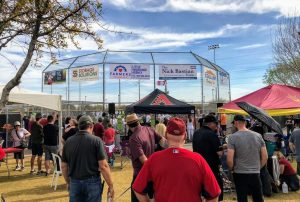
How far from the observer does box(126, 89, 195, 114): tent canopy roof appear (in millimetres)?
11289

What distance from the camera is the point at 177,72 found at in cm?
2131

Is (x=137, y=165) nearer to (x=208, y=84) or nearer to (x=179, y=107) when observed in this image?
(x=179, y=107)

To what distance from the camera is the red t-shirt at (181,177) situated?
8.78 feet

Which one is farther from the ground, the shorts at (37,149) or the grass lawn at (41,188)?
the shorts at (37,149)

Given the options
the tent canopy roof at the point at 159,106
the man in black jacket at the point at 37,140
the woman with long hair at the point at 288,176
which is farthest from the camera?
the tent canopy roof at the point at 159,106

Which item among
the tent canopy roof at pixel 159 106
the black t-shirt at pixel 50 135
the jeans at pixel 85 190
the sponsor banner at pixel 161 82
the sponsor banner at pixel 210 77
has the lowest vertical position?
the jeans at pixel 85 190

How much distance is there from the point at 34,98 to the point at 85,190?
7296 mm

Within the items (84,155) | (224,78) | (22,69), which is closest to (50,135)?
(22,69)

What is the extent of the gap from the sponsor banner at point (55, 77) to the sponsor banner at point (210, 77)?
841 centimetres

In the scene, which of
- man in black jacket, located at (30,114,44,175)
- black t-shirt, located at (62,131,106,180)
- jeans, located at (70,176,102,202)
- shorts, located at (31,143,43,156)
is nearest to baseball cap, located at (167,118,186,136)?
black t-shirt, located at (62,131,106,180)

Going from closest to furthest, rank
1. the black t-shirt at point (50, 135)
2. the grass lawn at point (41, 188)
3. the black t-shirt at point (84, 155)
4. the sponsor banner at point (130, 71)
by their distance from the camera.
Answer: the black t-shirt at point (84, 155) → the grass lawn at point (41, 188) → the black t-shirt at point (50, 135) → the sponsor banner at point (130, 71)

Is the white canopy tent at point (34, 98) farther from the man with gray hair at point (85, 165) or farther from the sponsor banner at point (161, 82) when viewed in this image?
the sponsor banner at point (161, 82)

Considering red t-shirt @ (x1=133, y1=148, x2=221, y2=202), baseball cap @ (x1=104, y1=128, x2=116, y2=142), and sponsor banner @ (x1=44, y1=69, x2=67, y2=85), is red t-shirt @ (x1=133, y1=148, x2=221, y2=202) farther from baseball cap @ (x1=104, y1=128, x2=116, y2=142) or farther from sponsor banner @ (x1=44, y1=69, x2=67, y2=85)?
sponsor banner @ (x1=44, y1=69, x2=67, y2=85)

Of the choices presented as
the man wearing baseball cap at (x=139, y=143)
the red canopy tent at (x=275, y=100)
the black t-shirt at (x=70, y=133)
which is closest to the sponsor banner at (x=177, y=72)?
the red canopy tent at (x=275, y=100)
